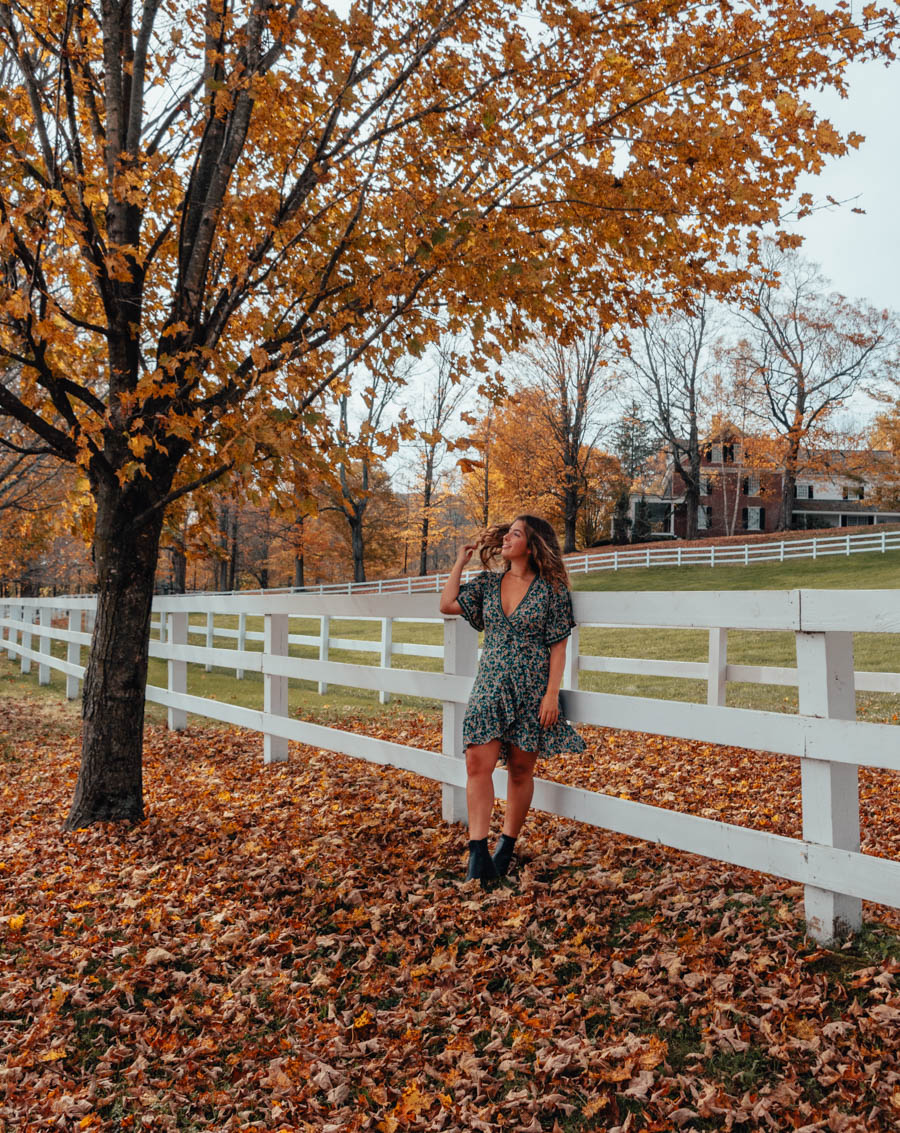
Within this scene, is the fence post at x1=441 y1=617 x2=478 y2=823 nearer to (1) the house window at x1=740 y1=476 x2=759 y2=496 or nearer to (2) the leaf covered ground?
(2) the leaf covered ground

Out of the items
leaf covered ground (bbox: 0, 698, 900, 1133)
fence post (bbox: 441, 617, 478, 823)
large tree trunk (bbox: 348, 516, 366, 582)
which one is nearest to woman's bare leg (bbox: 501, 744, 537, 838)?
leaf covered ground (bbox: 0, 698, 900, 1133)

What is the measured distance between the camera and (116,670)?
18.6 ft

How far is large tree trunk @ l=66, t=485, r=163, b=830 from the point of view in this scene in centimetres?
550

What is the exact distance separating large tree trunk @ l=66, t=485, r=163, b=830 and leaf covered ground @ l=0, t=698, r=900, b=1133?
46cm

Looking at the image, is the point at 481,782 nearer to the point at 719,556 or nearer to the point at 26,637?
the point at 26,637

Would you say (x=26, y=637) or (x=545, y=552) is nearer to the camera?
(x=545, y=552)

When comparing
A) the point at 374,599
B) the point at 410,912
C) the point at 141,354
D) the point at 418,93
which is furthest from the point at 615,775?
the point at 418,93

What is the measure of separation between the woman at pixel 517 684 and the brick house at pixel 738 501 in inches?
1613

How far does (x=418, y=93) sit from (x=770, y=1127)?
19.3ft

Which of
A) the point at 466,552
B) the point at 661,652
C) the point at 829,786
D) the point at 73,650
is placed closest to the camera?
the point at 829,786

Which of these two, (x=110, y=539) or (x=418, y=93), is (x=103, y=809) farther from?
(x=418, y=93)

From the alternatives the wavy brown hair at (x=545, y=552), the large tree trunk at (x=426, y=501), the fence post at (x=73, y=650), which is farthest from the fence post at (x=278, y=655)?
the large tree trunk at (x=426, y=501)

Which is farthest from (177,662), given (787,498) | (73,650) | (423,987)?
(787,498)

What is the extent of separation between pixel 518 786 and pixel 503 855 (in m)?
0.37
